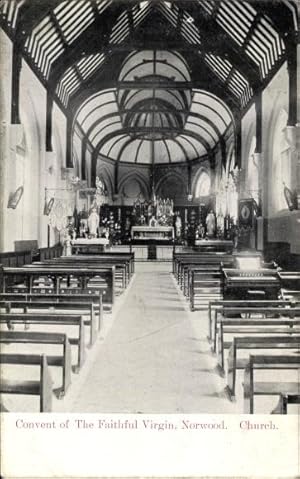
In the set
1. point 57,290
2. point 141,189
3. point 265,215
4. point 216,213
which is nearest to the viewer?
point 57,290

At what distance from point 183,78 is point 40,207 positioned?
27.7ft

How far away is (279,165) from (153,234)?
27.8 feet

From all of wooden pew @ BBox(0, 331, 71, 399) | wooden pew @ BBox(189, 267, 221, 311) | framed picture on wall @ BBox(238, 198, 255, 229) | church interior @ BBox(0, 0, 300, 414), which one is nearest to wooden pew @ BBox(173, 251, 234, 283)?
church interior @ BBox(0, 0, 300, 414)

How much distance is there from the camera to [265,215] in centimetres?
1396

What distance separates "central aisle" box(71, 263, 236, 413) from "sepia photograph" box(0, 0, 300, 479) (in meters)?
0.03

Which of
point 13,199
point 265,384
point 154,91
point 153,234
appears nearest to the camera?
point 265,384

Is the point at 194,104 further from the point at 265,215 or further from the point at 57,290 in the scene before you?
the point at 57,290

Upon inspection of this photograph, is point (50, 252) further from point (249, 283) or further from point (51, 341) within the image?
point (51, 341)

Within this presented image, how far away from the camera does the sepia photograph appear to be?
3553mm

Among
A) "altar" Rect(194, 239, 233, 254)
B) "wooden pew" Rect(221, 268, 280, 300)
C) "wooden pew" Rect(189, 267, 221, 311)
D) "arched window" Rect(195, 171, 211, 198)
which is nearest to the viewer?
"wooden pew" Rect(221, 268, 280, 300)

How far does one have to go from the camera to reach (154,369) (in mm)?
4516

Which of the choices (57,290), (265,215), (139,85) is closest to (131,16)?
(139,85)

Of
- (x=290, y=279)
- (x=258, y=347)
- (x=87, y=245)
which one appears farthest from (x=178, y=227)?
(x=258, y=347)

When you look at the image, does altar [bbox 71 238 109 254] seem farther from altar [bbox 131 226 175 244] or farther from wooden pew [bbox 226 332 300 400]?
wooden pew [bbox 226 332 300 400]
